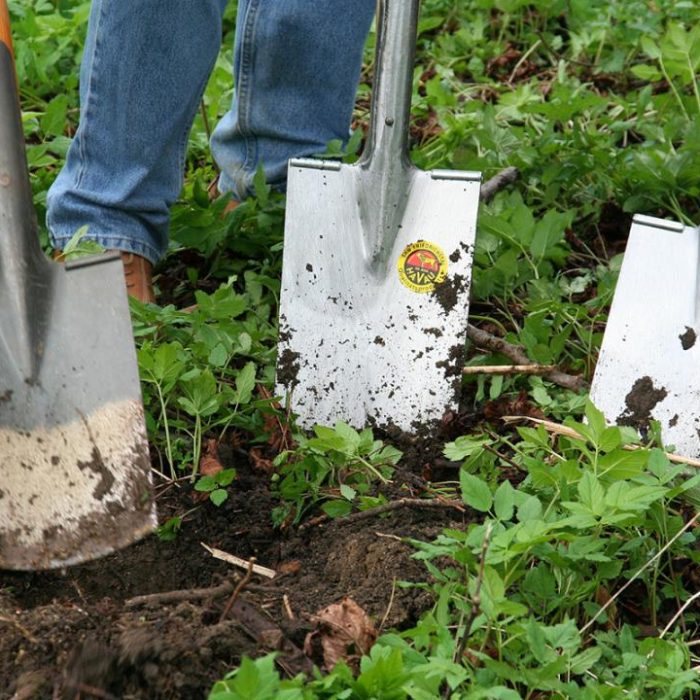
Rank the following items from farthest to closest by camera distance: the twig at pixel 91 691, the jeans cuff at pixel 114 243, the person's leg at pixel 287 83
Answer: the person's leg at pixel 287 83
the jeans cuff at pixel 114 243
the twig at pixel 91 691

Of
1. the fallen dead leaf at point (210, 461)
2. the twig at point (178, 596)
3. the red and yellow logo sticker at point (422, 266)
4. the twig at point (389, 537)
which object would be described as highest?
the red and yellow logo sticker at point (422, 266)

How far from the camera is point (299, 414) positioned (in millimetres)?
2111

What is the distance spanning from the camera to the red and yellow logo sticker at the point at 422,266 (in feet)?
6.91

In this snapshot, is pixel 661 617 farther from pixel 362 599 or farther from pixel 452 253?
pixel 452 253

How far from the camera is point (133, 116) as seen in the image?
2.28 m

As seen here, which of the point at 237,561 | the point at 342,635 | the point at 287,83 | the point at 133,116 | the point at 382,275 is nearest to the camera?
the point at 342,635

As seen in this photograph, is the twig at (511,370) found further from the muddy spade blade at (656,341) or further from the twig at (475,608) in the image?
the twig at (475,608)

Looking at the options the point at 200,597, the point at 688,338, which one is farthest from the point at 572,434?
the point at 200,597

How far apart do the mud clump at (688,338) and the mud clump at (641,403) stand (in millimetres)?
87

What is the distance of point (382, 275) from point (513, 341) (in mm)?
356

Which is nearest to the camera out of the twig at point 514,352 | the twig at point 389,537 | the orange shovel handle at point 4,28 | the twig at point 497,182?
the twig at point 389,537

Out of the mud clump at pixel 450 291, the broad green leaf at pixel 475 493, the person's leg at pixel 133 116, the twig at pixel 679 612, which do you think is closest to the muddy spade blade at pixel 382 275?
the mud clump at pixel 450 291

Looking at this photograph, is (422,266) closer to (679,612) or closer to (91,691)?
(679,612)

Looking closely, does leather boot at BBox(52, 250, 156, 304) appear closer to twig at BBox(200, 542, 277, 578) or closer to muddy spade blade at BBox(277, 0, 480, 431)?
muddy spade blade at BBox(277, 0, 480, 431)
